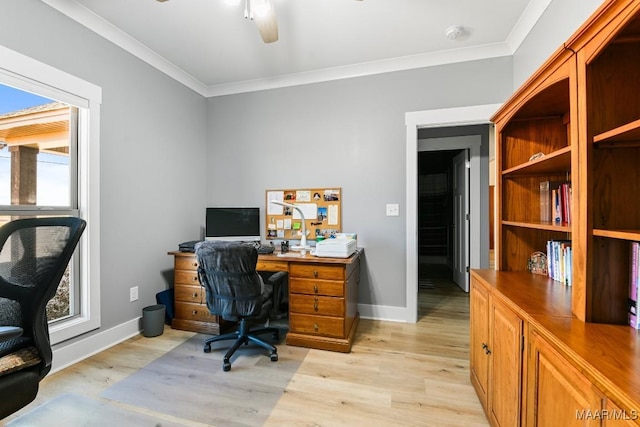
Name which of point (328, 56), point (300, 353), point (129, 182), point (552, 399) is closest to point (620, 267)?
point (552, 399)

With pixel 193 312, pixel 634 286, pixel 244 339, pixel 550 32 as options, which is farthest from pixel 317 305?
pixel 550 32

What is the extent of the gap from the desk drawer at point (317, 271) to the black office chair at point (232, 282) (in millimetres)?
334

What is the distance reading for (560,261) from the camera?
1.56 m

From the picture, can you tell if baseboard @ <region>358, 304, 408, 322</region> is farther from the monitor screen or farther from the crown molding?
the crown molding

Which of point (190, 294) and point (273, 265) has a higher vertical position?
point (273, 265)

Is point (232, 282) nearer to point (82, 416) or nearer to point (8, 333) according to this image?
point (82, 416)

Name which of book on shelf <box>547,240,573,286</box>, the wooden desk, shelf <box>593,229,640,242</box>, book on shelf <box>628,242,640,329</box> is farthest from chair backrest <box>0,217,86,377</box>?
book on shelf <box>547,240,573,286</box>

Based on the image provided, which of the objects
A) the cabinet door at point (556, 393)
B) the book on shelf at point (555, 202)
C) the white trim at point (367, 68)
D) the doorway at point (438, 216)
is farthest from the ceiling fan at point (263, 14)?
the doorway at point (438, 216)

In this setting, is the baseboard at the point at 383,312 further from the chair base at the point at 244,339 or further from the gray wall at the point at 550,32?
the gray wall at the point at 550,32

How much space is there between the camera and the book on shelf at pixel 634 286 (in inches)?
37.4

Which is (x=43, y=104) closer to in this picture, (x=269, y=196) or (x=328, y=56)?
(x=269, y=196)

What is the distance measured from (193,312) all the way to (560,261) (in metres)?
2.87

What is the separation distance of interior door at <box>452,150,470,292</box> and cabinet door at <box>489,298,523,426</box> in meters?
2.76

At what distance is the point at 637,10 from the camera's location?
79 centimetres
